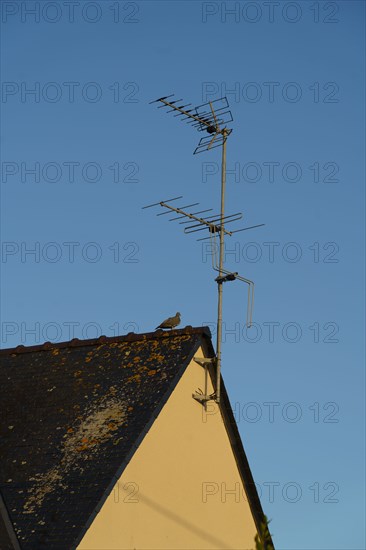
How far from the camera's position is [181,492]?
2214 cm

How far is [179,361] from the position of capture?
22531 millimetres

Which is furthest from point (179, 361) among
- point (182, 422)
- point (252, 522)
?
point (252, 522)

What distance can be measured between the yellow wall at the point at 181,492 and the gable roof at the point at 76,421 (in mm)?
327

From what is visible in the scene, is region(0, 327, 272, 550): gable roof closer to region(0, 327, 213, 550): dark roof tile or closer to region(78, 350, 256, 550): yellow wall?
region(0, 327, 213, 550): dark roof tile

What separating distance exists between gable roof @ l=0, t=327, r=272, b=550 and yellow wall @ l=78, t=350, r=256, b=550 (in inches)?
12.9

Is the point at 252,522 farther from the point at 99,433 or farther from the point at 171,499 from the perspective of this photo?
the point at 99,433

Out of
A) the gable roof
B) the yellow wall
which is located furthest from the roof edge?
the yellow wall

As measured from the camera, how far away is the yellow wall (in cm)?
2005

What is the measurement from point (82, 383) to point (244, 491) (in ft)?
15.2

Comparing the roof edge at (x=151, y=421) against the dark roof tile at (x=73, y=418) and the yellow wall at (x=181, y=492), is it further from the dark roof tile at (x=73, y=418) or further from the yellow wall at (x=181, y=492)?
the yellow wall at (x=181, y=492)

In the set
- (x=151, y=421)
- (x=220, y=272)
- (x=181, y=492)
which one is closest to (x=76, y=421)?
(x=151, y=421)

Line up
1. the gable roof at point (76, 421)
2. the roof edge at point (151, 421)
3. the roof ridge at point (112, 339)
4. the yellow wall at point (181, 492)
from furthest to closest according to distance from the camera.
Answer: the roof ridge at point (112, 339)
the yellow wall at point (181, 492)
the gable roof at point (76, 421)
the roof edge at point (151, 421)

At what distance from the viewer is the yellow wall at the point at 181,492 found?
20.0 metres

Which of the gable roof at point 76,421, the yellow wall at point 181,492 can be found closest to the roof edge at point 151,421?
the gable roof at point 76,421
